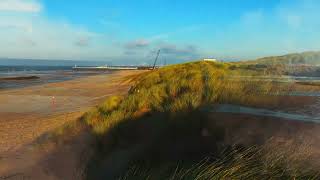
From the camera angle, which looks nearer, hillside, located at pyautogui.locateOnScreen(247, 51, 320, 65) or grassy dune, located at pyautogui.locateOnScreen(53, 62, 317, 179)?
grassy dune, located at pyautogui.locateOnScreen(53, 62, 317, 179)

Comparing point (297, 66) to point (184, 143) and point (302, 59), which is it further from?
point (184, 143)

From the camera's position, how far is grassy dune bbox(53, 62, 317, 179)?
16.8 ft

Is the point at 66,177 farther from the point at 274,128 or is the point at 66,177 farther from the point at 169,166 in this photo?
the point at 274,128

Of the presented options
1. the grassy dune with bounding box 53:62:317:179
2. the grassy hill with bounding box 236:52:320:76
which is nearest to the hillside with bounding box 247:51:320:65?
the grassy hill with bounding box 236:52:320:76

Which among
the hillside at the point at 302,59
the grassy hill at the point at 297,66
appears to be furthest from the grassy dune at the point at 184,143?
the hillside at the point at 302,59

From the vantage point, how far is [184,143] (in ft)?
21.1

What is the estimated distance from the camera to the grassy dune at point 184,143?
5.12 meters

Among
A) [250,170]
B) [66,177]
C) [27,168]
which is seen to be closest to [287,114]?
[250,170]

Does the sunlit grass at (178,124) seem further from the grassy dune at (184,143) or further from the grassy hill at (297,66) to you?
the grassy hill at (297,66)

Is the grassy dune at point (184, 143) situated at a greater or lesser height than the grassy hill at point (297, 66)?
lesser

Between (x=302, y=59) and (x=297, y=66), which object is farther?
(x=297, y=66)

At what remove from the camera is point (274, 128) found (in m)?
6.33

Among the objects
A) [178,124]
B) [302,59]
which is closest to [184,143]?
[178,124]

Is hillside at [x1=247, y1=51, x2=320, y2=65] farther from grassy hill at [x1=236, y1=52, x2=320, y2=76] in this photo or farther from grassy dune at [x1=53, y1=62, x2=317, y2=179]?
grassy dune at [x1=53, y1=62, x2=317, y2=179]
